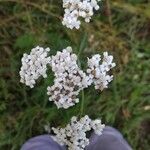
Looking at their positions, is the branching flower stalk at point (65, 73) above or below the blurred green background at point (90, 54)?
below

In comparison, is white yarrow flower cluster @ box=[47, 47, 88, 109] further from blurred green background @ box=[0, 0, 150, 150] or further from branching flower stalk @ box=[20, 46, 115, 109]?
blurred green background @ box=[0, 0, 150, 150]

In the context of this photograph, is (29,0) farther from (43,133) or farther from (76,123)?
(76,123)

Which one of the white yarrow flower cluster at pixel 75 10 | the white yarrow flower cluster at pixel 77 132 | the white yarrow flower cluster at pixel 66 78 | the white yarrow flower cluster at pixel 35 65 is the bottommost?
the white yarrow flower cluster at pixel 77 132

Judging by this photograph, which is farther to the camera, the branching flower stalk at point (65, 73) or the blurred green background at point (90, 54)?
the blurred green background at point (90, 54)

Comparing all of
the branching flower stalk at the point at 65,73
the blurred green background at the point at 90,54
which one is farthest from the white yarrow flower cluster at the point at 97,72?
the blurred green background at the point at 90,54

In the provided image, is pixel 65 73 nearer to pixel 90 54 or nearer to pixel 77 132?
pixel 77 132

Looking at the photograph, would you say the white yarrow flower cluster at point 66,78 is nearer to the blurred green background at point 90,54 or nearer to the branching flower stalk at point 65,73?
the branching flower stalk at point 65,73

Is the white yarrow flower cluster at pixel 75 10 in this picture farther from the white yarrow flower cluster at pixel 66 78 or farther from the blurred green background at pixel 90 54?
the blurred green background at pixel 90 54
